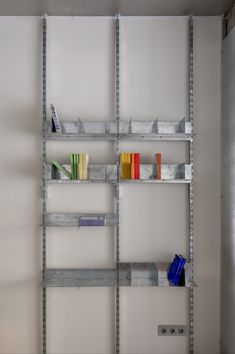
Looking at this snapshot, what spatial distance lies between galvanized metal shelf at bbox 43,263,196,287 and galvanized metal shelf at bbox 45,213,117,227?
39cm

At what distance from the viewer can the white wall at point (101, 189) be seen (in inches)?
118

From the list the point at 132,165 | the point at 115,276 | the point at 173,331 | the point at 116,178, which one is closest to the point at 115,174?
the point at 116,178

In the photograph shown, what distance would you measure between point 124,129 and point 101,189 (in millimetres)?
541

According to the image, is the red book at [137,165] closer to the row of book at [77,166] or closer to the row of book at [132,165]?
the row of book at [132,165]

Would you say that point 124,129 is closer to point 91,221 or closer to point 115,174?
point 115,174

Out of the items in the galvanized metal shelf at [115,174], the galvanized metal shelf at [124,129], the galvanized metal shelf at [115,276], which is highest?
the galvanized metal shelf at [124,129]

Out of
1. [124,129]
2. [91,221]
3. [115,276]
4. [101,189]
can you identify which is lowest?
[115,276]

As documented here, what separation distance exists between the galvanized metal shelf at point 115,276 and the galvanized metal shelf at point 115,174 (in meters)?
0.70

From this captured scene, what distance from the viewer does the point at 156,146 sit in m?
3.02

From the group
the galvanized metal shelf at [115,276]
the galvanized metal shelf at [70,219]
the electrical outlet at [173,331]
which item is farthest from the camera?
the electrical outlet at [173,331]

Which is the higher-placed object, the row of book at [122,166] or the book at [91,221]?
the row of book at [122,166]

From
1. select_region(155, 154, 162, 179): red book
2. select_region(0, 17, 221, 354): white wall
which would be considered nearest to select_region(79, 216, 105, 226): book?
select_region(0, 17, 221, 354): white wall

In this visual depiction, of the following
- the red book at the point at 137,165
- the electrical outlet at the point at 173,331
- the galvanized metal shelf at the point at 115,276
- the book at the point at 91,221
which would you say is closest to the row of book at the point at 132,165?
the red book at the point at 137,165

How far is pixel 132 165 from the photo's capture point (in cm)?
277
